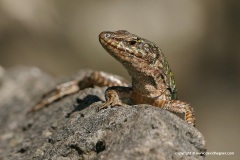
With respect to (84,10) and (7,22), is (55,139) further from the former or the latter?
(84,10)

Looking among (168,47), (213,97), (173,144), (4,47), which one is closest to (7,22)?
(4,47)

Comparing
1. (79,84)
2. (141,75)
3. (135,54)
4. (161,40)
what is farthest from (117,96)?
(161,40)

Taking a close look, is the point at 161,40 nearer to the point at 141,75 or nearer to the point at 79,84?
the point at 79,84

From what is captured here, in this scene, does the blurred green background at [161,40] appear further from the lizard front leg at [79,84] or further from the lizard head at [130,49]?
the lizard head at [130,49]

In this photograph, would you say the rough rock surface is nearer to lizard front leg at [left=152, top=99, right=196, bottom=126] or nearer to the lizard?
the lizard

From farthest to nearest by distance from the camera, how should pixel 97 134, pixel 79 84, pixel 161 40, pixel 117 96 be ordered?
pixel 161 40 → pixel 79 84 → pixel 117 96 → pixel 97 134

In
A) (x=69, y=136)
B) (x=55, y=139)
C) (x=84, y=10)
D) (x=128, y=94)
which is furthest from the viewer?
(x=84, y=10)

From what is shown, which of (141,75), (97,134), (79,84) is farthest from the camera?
(79,84)
